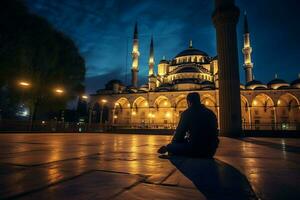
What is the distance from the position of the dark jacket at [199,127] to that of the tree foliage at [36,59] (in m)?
16.6

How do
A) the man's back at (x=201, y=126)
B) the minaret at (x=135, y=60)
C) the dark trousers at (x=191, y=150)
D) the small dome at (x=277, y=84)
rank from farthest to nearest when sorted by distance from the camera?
the minaret at (x=135, y=60) → the small dome at (x=277, y=84) → the dark trousers at (x=191, y=150) → the man's back at (x=201, y=126)

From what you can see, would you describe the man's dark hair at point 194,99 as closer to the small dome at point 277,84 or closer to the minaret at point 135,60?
the small dome at point 277,84

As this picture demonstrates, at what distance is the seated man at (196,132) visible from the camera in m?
2.99

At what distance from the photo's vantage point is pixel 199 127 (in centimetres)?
298

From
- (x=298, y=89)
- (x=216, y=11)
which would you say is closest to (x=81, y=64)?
(x=216, y=11)

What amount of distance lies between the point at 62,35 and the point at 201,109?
21600mm

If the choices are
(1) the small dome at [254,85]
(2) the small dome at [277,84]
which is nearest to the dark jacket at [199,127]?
(1) the small dome at [254,85]

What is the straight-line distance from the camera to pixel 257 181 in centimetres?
181

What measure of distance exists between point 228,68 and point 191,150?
606 inches

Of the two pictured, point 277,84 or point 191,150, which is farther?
point 277,84

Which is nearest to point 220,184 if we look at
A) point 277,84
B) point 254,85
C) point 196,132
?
point 196,132

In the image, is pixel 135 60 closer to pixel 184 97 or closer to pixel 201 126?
pixel 184 97

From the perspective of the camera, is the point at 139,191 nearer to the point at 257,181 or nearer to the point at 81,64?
the point at 257,181

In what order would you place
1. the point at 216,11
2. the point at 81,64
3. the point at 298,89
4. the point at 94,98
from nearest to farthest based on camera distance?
the point at 216,11 → the point at 81,64 → the point at 298,89 → the point at 94,98
